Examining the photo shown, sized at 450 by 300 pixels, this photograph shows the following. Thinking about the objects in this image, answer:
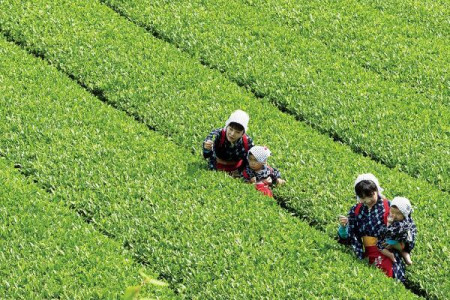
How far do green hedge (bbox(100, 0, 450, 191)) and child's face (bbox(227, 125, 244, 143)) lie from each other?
2.96m

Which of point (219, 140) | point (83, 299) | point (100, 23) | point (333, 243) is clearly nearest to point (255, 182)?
point (219, 140)

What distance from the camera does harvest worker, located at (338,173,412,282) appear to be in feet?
30.0

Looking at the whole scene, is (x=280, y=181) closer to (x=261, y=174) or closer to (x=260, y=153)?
(x=261, y=174)

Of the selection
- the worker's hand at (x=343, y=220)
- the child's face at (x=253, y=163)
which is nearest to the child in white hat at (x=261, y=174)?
the child's face at (x=253, y=163)

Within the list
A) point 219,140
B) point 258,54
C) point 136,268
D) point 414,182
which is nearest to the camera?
point 136,268

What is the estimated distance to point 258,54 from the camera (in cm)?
1497

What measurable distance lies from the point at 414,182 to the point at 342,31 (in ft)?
17.9

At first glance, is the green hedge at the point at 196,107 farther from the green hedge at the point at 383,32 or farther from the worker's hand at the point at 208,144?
the green hedge at the point at 383,32

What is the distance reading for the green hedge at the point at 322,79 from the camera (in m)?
12.8

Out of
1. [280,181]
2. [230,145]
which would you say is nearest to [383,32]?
[280,181]

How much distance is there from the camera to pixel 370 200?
9.18 meters

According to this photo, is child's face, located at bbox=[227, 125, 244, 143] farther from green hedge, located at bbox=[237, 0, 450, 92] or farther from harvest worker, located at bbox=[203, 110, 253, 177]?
green hedge, located at bbox=[237, 0, 450, 92]

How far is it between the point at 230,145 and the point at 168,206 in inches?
49.0

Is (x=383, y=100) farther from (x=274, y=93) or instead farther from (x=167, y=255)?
(x=167, y=255)
